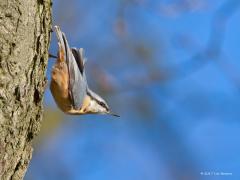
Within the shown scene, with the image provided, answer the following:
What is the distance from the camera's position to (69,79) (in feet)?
9.79

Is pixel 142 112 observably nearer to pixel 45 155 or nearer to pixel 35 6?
pixel 45 155

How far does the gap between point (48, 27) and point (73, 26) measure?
115 inches

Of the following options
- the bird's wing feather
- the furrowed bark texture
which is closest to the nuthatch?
the bird's wing feather

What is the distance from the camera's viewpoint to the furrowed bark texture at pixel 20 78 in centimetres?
173

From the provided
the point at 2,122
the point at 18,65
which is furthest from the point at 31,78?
the point at 2,122

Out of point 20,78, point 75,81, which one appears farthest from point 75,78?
point 20,78

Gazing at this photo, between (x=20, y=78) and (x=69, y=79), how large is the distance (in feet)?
3.93

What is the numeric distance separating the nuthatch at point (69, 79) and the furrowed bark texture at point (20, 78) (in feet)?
2.67

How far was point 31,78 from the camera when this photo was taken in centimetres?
185

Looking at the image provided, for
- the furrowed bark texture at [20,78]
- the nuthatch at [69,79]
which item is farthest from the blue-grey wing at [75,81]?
the furrowed bark texture at [20,78]

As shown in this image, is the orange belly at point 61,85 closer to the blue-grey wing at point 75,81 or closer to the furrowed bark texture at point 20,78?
the blue-grey wing at point 75,81

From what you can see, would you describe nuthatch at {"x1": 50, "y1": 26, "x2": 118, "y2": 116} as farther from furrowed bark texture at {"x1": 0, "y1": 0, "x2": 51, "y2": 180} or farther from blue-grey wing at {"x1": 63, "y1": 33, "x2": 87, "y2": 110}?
furrowed bark texture at {"x1": 0, "y1": 0, "x2": 51, "y2": 180}

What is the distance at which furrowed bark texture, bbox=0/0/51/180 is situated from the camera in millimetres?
1730

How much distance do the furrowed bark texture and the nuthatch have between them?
0.81 metres
